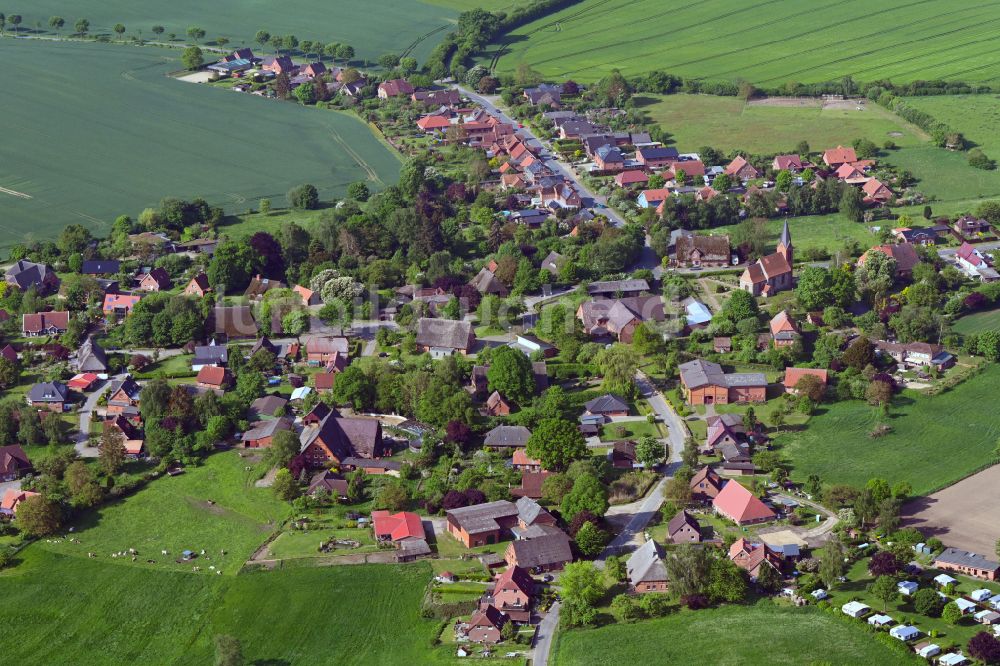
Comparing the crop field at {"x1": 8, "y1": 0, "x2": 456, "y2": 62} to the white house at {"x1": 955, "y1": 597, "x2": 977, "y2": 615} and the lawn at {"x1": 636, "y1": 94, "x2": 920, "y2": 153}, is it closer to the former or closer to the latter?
the lawn at {"x1": 636, "y1": 94, "x2": 920, "y2": 153}

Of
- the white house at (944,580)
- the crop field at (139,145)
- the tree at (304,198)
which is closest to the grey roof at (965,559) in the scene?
the white house at (944,580)

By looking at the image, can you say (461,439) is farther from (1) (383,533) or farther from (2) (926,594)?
(2) (926,594)

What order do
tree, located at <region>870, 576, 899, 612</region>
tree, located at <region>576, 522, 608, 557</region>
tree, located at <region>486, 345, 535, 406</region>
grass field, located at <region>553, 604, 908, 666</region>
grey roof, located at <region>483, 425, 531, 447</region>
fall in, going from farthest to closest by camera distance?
tree, located at <region>486, 345, 535, 406</region> < grey roof, located at <region>483, 425, 531, 447</region> < tree, located at <region>576, 522, 608, 557</region> < tree, located at <region>870, 576, 899, 612</region> < grass field, located at <region>553, 604, 908, 666</region>

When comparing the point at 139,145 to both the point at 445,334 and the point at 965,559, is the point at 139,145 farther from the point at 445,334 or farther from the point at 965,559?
the point at 965,559

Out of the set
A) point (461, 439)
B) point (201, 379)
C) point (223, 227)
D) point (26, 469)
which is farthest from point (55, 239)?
point (461, 439)

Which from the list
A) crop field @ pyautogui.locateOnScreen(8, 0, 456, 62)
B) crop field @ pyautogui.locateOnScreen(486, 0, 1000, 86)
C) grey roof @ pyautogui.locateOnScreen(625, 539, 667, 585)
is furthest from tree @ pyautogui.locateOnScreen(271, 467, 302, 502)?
crop field @ pyautogui.locateOnScreen(8, 0, 456, 62)

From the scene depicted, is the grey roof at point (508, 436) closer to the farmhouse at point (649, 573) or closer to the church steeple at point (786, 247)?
the farmhouse at point (649, 573)

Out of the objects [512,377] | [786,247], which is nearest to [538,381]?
[512,377]
